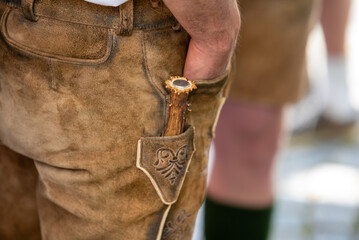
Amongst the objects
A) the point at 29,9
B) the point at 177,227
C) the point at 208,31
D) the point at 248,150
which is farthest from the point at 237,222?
the point at 29,9

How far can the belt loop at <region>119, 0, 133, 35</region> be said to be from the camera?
1178 mm

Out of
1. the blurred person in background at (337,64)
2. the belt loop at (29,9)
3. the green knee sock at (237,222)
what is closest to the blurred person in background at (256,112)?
the green knee sock at (237,222)

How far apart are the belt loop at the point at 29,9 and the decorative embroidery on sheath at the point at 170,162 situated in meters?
0.36

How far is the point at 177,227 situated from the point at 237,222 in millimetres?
923

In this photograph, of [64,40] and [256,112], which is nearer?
[64,40]

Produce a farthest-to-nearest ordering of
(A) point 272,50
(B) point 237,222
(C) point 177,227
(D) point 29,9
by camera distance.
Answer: (B) point 237,222 < (A) point 272,50 < (C) point 177,227 < (D) point 29,9

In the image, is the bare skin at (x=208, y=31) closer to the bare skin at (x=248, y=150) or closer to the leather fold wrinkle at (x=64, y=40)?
the leather fold wrinkle at (x=64, y=40)

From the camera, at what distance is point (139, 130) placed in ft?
4.03

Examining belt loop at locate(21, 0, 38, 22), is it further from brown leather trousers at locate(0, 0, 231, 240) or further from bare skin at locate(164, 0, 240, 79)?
bare skin at locate(164, 0, 240, 79)

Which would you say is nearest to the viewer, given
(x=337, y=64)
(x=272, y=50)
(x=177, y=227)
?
(x=177, y=227)

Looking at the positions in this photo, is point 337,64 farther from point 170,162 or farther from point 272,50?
point 170,162

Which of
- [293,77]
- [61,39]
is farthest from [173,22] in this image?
[293,77]

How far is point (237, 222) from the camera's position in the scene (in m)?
2.22

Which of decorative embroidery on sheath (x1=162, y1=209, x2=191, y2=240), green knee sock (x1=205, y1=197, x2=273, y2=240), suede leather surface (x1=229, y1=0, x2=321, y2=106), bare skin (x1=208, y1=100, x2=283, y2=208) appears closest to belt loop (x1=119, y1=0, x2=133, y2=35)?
decorative embroidery on sheath (x1=162, y1=209, x2=191, y2=240)
